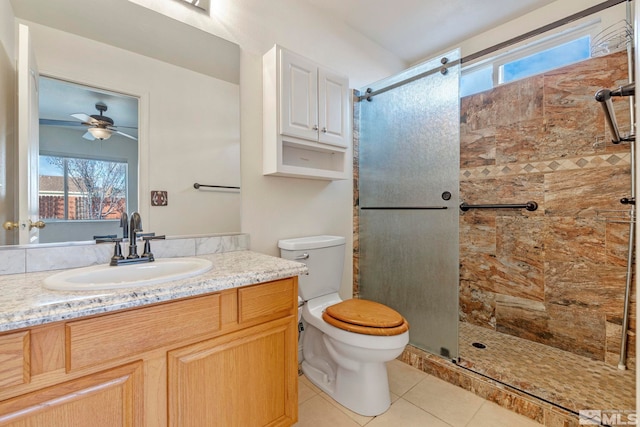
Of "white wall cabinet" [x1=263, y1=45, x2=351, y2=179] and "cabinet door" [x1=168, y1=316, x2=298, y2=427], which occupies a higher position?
"white wall cabinet" [x1=263, y1=45, x2=351, y2=179]

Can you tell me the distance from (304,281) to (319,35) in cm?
168

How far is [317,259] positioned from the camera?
178 centimetres

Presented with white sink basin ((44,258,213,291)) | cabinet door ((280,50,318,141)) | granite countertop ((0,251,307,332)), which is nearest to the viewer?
granite countertop ((0,251,307,332))

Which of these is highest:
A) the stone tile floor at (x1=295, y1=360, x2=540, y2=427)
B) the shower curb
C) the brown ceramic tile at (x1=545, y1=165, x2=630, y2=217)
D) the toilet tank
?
the brown ceramic tile at (x1=545, y1=165, x2=630, y2=217)

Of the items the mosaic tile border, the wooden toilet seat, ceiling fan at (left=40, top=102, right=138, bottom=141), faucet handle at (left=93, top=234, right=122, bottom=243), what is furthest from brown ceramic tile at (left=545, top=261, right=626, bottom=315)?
ceiling fan at (left=40, top=102, right=138, bottom=141)

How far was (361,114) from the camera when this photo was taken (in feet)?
7.60

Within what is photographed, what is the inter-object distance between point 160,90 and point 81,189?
1.87 ft

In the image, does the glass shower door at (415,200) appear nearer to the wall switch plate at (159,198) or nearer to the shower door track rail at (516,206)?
the shower door track rail at (516,206)

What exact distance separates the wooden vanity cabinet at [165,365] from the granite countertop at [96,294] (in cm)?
4

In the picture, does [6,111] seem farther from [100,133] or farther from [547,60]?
[547,60]

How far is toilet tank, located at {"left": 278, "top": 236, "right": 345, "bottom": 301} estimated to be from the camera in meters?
1.72

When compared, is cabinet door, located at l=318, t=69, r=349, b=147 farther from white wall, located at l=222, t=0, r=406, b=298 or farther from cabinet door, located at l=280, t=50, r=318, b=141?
white wall, located at l=222, t=0, r=406, b=298

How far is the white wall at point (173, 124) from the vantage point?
1.19 m

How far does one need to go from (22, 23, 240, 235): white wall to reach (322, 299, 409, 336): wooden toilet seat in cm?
73
